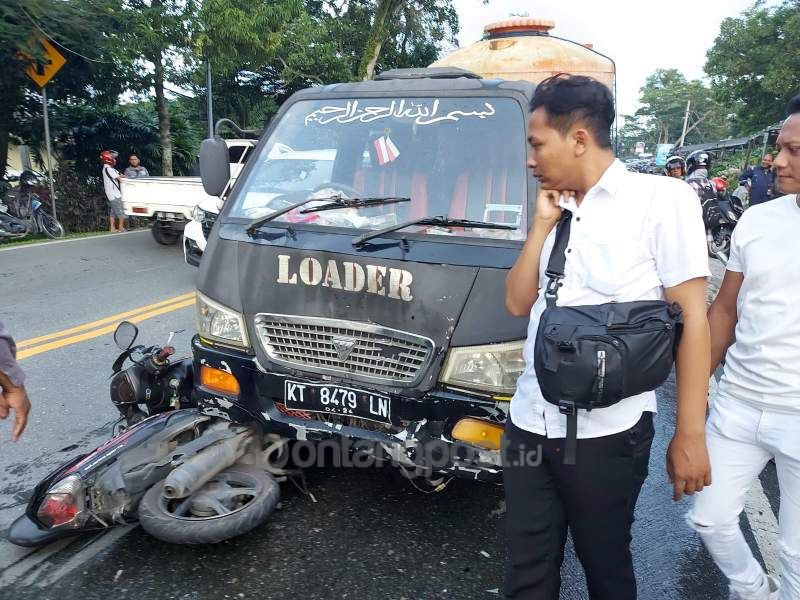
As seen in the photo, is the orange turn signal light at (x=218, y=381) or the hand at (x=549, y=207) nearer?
the hand at (x=549, y=207)

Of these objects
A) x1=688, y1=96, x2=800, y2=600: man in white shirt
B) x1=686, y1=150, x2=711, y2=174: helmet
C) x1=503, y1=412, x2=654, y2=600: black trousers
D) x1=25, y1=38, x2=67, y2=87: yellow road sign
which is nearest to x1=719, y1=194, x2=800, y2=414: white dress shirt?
x1=688, y1=96, x2=800, y2=600: man in white shirt

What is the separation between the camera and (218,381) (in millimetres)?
2951

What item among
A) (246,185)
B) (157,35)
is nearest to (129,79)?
(157,35)

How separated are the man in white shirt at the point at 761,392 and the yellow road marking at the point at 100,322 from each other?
17.1ft

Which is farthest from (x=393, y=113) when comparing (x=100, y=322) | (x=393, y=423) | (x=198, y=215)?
(x=198, y=215)

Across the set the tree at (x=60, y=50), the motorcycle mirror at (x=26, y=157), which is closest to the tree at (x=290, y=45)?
the tree at (x=60, y=50)

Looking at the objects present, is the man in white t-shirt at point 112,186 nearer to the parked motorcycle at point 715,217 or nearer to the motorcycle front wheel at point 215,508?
the parked motorcycle at point 715,217

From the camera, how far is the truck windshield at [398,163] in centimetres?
306

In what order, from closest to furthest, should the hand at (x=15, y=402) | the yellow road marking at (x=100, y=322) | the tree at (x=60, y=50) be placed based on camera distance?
1. the hand at (x=15, y=402)
2. the yellow road marking at (x=100, y=322)
3. the tree at (x=60, y=50)

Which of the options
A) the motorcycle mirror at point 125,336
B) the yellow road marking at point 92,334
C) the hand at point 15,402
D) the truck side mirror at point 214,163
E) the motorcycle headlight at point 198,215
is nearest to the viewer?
the hand at point 15,402

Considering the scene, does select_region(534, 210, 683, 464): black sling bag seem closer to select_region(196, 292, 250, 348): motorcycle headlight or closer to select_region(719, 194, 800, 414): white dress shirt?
select_region(719, 194, 800, 414): white dress shirt

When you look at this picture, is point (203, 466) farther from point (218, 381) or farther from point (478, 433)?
point (478, 433)

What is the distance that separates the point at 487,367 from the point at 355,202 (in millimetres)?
1057

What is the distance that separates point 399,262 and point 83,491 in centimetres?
157
